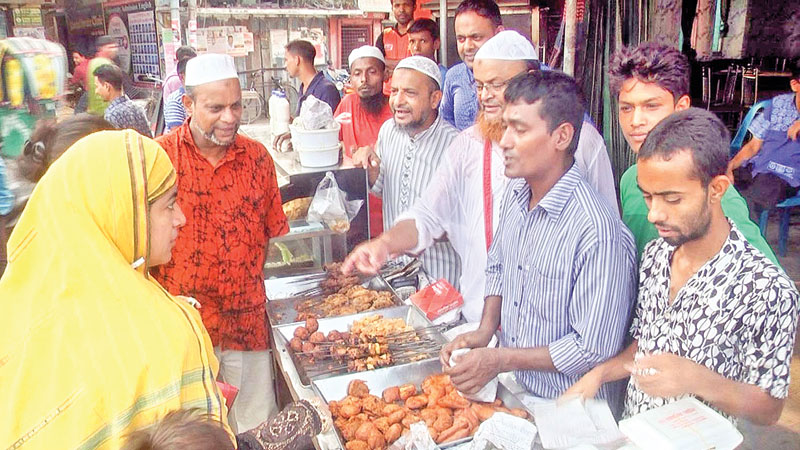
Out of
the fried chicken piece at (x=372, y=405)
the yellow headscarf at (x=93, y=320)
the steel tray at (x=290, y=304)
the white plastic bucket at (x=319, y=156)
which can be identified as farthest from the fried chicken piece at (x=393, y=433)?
the white plastic bucket at (x=319, y=156)

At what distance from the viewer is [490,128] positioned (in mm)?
2605

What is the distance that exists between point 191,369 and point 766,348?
143 cm

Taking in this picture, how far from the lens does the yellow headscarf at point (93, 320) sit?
1331 mm

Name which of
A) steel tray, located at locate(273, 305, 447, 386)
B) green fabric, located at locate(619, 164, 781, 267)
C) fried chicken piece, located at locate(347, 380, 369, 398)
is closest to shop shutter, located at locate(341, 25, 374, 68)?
steel tray, located at locate(273, 305, 447, 386)

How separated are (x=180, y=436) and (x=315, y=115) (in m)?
2.54

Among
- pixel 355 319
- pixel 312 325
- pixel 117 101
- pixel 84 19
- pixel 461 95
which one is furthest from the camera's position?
pixel 117 101

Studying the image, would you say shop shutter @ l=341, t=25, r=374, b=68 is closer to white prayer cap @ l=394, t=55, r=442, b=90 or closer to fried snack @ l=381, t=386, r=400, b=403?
white prayer cap @ l=394, t=55, r=442, b=90

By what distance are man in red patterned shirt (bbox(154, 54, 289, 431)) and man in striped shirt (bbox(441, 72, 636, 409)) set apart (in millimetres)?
1232

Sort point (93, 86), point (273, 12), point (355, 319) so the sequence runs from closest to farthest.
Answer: point (355, 319)
point (93, 86)
point (273, 12)

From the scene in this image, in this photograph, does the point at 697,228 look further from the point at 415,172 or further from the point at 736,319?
the point at 415,172

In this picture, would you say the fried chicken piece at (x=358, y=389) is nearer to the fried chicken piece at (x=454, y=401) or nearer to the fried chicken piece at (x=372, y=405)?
the fried chicken piece at (x=372, y=405)

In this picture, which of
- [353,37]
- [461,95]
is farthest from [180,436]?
[353,37]

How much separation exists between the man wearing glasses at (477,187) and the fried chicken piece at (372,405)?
596 mm

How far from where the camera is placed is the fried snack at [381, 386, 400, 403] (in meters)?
2.19
